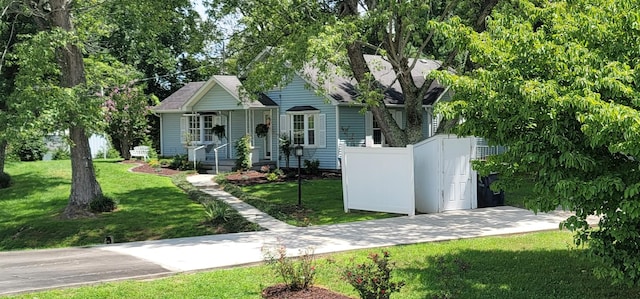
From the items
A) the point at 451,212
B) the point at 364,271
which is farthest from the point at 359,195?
the point at 364,271

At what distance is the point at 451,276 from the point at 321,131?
16.2m

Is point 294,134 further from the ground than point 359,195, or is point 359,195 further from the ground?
point 294,134

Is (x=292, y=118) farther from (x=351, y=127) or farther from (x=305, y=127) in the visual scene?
(x=351, y=127)

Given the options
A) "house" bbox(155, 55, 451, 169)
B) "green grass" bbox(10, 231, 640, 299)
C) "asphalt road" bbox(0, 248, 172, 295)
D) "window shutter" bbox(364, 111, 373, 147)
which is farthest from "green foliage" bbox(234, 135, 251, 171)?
"green grass" bbox(10, 231, 640, 299)

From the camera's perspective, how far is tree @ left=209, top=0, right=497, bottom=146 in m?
13.6

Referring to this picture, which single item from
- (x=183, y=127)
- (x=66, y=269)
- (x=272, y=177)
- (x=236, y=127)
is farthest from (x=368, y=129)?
(x=66, y=269)

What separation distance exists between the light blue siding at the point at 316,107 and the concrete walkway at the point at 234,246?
9.50 m

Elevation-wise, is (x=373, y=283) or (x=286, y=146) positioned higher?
(x=286, y=146)

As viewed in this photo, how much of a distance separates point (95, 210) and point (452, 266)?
10930 millimetres

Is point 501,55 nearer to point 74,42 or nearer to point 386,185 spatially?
point 386,185

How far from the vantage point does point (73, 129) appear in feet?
51.4

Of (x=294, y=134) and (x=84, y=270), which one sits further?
(x=294, y=134)

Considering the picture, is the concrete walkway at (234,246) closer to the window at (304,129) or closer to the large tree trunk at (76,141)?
the large tree trunk at (76,141)

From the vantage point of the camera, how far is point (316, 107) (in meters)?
23.8
